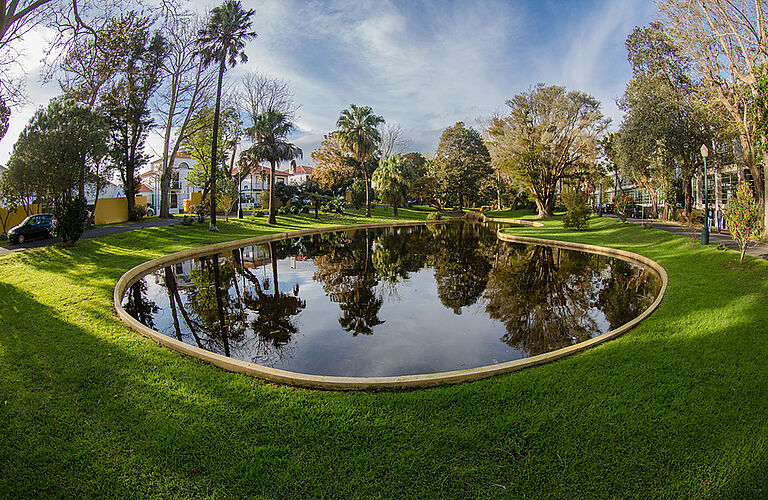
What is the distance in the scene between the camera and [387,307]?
9.83 meters

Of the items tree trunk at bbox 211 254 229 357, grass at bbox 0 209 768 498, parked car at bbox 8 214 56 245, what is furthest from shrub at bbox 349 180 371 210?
grass at bbox 0 209 768 498

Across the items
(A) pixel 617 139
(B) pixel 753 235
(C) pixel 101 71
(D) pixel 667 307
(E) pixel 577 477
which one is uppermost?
(C) pixel 101 71

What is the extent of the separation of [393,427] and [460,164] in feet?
173

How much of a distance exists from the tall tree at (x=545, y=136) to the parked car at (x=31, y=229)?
33889 mm

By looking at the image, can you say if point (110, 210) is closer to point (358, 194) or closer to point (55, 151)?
point (55, 151)

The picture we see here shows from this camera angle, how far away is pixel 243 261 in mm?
16641

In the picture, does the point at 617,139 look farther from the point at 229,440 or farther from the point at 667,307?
the point at 229,440

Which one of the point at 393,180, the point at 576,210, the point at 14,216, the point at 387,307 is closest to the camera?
the point at 387,307

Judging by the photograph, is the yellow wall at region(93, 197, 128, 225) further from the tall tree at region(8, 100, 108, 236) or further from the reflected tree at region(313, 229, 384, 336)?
the reflected tree at region(313, 229, 384, 336)

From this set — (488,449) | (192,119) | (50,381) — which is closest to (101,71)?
(192,119)

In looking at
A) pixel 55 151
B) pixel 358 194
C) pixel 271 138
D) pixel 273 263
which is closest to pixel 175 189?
pixel 358 194

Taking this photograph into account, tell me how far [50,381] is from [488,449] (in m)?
5.23

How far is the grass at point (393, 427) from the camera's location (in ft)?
10.7

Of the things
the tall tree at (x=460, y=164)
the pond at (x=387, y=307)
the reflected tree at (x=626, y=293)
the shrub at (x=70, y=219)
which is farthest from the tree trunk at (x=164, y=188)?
the tall tree at (x=460, y=164)
